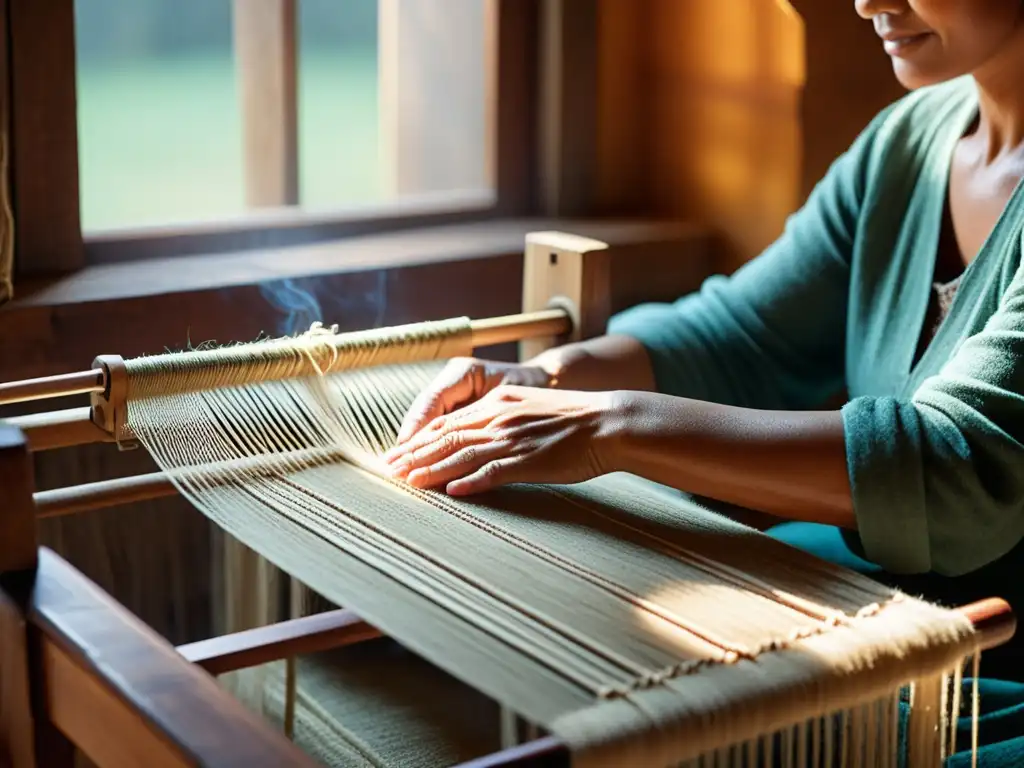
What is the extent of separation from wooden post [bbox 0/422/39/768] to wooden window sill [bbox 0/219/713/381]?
1.70ft

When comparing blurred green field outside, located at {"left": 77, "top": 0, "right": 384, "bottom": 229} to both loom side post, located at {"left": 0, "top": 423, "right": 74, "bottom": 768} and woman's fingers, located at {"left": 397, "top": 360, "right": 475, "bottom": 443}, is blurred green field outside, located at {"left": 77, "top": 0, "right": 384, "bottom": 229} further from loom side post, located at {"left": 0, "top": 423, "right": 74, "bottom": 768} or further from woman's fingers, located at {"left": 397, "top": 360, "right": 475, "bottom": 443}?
loom side post, located at {"left": 0, "top": 423, "right": 74, "bottom": 768}

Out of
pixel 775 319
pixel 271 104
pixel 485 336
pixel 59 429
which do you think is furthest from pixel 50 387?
pixel 271 104

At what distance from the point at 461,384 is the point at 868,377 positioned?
0.47 metres

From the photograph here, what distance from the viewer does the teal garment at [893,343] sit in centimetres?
118

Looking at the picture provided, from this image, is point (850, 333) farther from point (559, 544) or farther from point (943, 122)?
→ point (559, 544)

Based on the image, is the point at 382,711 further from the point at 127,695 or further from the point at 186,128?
the point at 186,128

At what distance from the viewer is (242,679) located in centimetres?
151

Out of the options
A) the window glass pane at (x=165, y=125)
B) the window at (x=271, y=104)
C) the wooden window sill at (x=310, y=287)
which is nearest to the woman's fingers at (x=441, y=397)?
the wooden window sill at (x=310, y=287)

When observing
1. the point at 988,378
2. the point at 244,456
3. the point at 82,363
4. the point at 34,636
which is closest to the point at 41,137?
the point at 82,363

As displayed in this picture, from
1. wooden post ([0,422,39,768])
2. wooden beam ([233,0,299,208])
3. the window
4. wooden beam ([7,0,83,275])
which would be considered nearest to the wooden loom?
wooden post ([0,422,39,768])

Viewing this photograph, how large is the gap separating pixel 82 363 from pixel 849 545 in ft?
2.83

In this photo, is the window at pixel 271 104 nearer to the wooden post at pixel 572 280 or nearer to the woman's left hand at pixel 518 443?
the wooden post at pixel 572 280

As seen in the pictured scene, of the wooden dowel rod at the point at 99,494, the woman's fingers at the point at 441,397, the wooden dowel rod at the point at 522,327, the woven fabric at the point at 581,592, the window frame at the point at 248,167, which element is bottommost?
the woven fabric at the point at 581,592

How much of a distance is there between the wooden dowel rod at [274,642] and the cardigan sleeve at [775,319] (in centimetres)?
54
